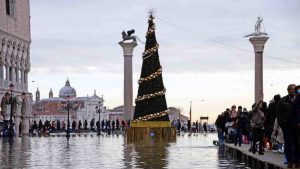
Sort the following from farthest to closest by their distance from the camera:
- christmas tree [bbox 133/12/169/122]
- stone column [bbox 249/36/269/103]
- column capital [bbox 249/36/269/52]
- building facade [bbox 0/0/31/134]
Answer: building facade [bbox 0/0/31/134], column capital [bbox 249/36/269/52], stone column [bbox 249/36/269/103], christmas tree [bbox 133/12/169/122]

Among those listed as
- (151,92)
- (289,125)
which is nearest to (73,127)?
(151,92)

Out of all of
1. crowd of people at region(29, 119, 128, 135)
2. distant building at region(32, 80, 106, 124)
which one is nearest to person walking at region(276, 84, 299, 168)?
crowd of people at region(29, 119, 128, 135)

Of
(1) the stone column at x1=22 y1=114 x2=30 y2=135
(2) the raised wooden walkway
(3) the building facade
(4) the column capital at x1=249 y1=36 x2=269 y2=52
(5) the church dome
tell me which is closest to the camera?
(2) the raised wooden walkway

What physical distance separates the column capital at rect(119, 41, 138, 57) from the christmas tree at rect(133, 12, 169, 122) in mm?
19541

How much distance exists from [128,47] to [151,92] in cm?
2048

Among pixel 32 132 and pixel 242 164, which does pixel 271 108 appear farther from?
pixel 32 132

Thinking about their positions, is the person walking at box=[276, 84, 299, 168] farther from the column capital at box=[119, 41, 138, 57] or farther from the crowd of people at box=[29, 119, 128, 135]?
the column capital at box=[119, 41, 138, 57]

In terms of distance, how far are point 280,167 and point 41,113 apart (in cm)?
15695

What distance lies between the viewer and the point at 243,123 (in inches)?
822

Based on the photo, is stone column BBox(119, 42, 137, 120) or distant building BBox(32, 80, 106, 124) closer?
stone column BBox(119, 42, 137, 120)

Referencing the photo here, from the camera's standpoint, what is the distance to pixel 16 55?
67.4m

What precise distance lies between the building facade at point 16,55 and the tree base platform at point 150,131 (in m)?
23.6

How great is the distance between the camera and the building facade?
63031mm

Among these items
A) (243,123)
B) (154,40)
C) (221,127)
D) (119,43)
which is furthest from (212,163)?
(119,43)
